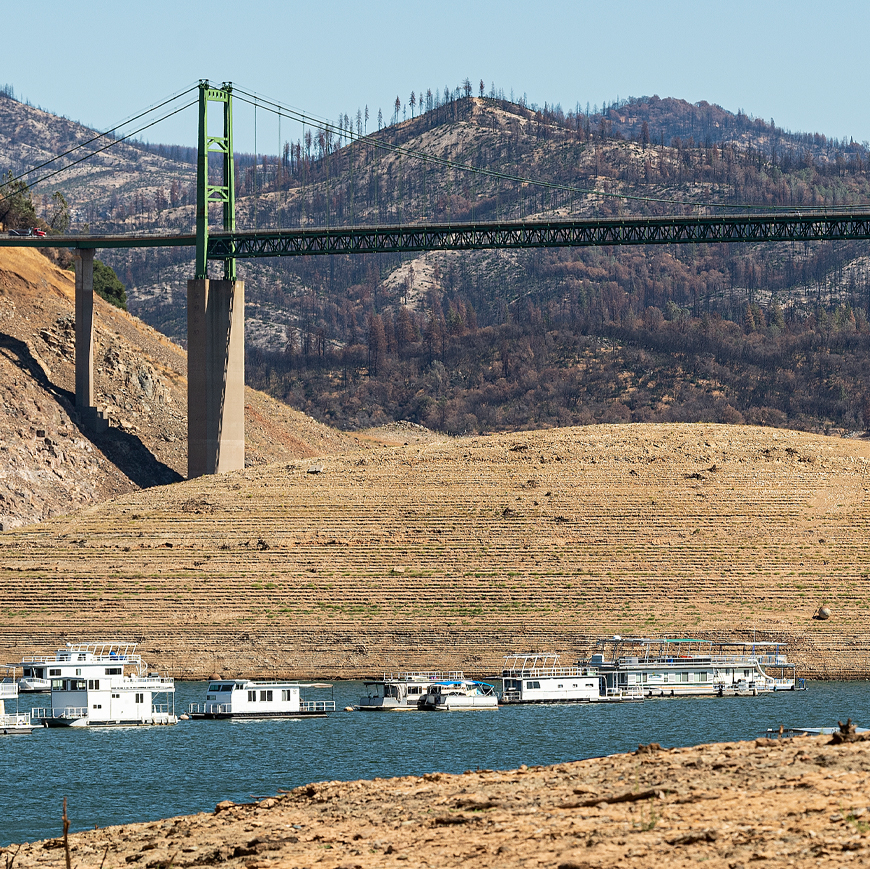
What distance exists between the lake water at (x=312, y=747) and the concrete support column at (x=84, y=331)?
51790 mm

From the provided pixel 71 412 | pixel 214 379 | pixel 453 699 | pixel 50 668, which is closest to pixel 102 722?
pixel 50 668

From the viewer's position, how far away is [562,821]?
69.9 ft

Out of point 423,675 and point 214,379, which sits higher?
point 214,379

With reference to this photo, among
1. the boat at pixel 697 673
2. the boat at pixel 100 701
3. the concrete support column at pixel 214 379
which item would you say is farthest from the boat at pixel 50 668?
the concrete support column at pixel 214 379

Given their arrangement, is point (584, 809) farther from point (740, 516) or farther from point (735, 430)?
point (735, 430)

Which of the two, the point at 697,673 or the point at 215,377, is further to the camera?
the point at 215,377

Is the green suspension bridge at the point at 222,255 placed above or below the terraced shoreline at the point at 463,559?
above

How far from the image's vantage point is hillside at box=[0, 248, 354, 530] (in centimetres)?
10219

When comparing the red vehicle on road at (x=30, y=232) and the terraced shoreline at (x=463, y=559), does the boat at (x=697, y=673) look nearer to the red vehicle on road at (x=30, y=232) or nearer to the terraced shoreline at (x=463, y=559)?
the terraced shoreline at (x=463, y=559)

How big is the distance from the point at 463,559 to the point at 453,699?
805 inches

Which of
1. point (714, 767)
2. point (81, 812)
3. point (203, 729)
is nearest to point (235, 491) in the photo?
point (203, 729)

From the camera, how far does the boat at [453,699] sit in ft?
190

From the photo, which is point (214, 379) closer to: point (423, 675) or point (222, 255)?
point (222, 255)

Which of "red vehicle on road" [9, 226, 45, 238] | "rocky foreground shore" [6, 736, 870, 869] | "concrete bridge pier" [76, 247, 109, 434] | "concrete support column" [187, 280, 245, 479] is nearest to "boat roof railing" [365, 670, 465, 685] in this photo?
"rocky foreground shore" [6, 736, 870, 869]
